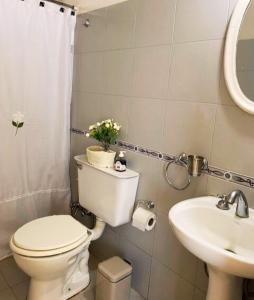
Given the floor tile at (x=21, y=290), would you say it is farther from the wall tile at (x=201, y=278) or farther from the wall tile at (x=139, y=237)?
the wall tile at (x=201, y=278)

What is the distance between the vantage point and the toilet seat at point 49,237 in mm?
1287

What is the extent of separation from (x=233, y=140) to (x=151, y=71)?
59cm

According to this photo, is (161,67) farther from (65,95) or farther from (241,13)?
(65,95)

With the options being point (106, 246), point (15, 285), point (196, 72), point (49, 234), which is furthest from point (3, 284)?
point (196, 72)

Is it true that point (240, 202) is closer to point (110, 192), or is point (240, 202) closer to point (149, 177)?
point (149, 177)

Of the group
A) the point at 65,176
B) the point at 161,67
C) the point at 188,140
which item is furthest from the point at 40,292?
the point at 161,67

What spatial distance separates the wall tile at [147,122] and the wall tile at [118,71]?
0.13 metres

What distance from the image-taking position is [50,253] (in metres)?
1.28

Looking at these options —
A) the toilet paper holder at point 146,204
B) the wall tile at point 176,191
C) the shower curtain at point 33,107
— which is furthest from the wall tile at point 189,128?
the shower curtain at point 33,107

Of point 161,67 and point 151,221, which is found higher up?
point 161,67

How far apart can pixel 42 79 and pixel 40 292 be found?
134 cm

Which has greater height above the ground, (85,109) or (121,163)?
(85,109)

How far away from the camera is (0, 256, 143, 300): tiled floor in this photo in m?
1.57

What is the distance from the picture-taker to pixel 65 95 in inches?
76.3
